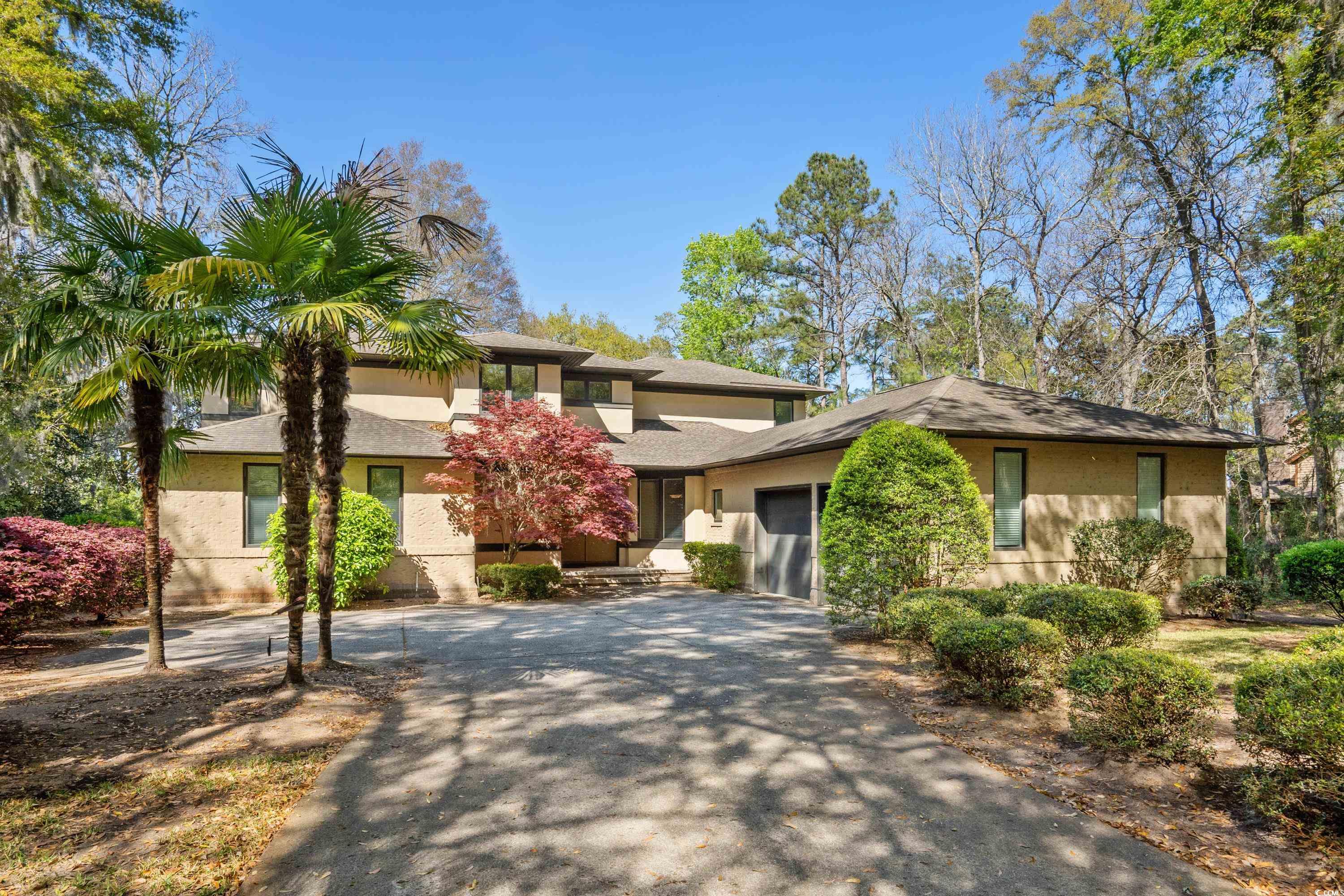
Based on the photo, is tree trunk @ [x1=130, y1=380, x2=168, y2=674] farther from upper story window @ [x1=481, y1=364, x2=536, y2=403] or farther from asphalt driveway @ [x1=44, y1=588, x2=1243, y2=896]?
upper story window @ [x1=481, y1=364, x2=536, y2=403]

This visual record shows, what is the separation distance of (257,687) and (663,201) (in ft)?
68.5

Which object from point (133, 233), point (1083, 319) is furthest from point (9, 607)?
point (1083, 319)

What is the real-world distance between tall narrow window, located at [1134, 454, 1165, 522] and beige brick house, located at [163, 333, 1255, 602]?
31 millimetres

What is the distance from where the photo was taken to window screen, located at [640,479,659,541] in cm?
1895

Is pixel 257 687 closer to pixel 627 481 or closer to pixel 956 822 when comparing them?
pixel 956 822

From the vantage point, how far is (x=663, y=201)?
24188 mm

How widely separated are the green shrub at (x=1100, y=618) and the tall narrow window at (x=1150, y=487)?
270 inches

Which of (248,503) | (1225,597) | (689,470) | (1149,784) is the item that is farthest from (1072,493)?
(248,503)

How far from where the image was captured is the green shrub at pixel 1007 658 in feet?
20.0

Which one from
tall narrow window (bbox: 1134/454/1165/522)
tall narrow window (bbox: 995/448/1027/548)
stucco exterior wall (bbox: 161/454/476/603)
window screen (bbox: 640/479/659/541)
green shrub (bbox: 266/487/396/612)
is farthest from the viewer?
window screen (bbox: 640/479/659/541)

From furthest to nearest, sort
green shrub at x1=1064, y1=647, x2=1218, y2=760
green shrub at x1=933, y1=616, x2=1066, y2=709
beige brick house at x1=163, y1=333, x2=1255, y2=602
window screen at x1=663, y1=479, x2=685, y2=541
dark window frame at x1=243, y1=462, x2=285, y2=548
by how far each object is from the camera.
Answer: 1. window screen at x1=663, y1=479, x2=685, y2=541
2. dark window frame at x1=243, y1=462, x2=285, y2=548
3. beige brick house at x1=163, y1=333, x2=1255, y2=602
4. green shrub at x1=933, y1=616, x2=1066, y2=709
5. green shrub at x1=1064, y1=647, x2=1218, y2=760

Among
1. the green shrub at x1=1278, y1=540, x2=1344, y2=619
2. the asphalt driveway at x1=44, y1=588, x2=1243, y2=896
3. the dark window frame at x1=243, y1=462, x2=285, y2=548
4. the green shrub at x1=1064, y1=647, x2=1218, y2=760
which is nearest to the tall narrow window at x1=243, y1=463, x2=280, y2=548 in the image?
the dark window frame at x1=243, y1=462, x2=285, y2=548

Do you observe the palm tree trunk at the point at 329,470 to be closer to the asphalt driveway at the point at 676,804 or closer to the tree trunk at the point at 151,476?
the asphalt driveway at the point at 676,804

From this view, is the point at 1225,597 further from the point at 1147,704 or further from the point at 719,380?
the point at 719,380
